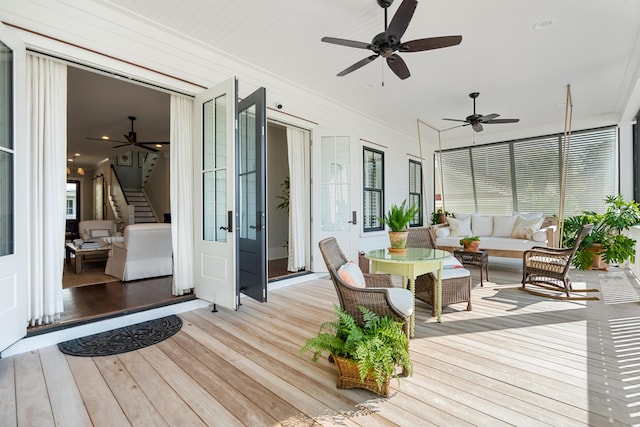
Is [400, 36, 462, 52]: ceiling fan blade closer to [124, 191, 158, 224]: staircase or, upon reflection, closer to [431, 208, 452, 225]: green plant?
[431, 208, 452, 225]: green plant

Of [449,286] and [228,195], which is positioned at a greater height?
[228,195]

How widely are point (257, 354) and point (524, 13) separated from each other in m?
4.38

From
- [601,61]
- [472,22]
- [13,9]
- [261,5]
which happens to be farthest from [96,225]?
[601,61]

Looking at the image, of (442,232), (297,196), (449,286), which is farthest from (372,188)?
(449,286)

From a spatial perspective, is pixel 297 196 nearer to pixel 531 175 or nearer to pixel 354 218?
pixel 354 218

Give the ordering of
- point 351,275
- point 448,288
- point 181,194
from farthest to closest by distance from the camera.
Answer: point 181,194
point 448,288
point 351,275

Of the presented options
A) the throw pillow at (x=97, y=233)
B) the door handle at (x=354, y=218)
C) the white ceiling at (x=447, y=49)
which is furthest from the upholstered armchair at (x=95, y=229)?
the door handle at (x=354, y=218)

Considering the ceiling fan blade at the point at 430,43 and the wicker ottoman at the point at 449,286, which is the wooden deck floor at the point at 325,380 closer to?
the wicker ottoman at the point at 449,286

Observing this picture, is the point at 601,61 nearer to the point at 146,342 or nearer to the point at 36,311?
the point at 146,342

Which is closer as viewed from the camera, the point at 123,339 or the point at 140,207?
the point at 123,339

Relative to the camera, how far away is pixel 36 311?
278 cm

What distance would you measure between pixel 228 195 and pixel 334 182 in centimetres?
251

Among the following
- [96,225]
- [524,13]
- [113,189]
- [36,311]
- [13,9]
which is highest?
[524,13]

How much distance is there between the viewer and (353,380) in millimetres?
2086
